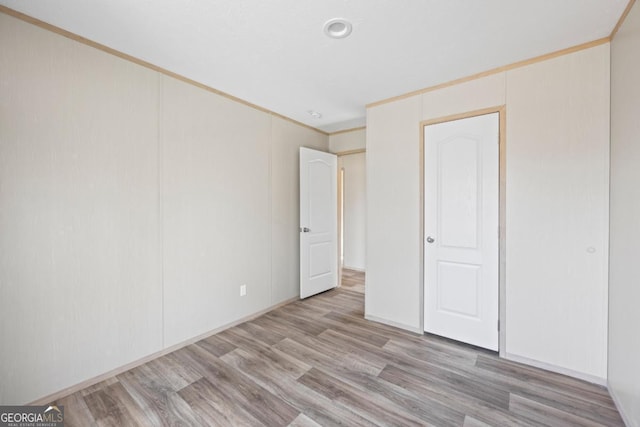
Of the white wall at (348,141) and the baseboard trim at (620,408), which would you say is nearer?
the baseboard trim at (620,408)

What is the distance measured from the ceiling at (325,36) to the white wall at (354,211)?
3.01 meters

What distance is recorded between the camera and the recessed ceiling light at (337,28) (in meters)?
1.73

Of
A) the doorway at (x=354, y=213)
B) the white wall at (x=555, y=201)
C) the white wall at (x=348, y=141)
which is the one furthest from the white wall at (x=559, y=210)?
the doorway at (x=354, y=213)

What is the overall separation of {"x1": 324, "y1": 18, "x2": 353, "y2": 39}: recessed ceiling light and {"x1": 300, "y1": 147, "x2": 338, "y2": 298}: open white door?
5.99 feet

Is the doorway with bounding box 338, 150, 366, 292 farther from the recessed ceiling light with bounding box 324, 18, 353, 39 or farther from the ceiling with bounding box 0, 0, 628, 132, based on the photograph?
the recessed ceiling light with bounding box 324, 18, 353, 39

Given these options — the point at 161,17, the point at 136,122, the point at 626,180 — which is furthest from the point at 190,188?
the point at 626,180

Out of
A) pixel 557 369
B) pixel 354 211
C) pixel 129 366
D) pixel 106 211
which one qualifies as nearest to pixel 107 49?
pixel 106 211

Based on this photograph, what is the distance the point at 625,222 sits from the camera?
5.28 ft

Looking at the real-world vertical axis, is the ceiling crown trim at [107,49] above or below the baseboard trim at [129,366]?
above

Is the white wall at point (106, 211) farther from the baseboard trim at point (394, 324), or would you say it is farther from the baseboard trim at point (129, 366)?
the baseboard trim at point (394, 324)

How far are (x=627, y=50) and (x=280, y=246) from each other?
333 cm

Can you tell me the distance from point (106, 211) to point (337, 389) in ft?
6.97

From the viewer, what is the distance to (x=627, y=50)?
1617 millimetres

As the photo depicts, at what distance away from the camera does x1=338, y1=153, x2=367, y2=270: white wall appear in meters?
5.55
